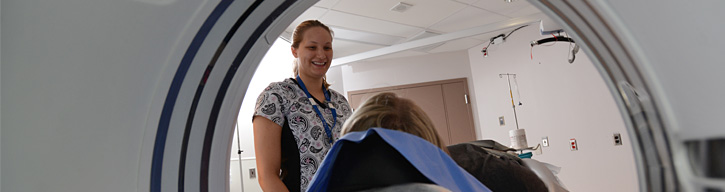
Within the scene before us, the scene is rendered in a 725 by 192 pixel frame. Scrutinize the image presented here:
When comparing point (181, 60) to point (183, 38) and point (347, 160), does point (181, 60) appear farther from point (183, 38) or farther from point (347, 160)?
point (347, 160)

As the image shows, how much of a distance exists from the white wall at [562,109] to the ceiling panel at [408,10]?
866 mm

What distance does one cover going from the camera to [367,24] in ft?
11.2

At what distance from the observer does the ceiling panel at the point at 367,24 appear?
10.4 ft

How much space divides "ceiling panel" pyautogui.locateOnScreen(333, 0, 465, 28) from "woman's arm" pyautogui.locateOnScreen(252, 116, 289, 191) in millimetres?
2097

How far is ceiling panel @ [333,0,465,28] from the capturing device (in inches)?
115

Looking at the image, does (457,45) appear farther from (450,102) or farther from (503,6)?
(503,6)

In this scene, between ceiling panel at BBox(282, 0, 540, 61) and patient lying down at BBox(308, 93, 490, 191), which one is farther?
ceiling panel at BBox(282, 0, 540, 61)

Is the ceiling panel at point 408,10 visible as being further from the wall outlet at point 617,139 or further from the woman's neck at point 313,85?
the woman's neck at point 313,85

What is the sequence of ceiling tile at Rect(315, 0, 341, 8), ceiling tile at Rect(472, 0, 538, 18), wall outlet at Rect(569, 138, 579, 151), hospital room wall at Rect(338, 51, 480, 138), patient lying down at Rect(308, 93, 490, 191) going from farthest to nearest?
hospital room wall at Rect(338, 51, 480, 138) < wall outlet at Rect(569, 138, 579, 151) < ceiling tile at Rect(472, 0, 538, 18) < ceiling tile at Rect(315, 0, 341, 8) < patient lying down at Rect(308, 93, 490, 191)

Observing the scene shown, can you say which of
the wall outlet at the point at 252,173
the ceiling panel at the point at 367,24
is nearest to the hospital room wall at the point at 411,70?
the ceiling panel at the point at 367,24

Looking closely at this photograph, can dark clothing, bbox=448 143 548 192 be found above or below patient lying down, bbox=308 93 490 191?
below

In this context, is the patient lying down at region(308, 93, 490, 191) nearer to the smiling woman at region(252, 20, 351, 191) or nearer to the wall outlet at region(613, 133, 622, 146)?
the smiling woman at region(252, 20, 351, 191)

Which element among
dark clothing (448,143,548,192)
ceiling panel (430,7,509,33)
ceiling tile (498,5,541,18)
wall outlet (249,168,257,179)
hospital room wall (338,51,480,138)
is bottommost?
wall outlet (249,168,257,179)

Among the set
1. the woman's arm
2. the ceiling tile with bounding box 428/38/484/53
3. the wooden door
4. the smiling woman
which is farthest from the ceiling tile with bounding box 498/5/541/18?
the woman's arm
